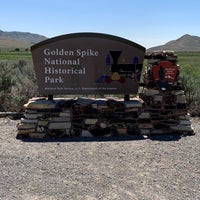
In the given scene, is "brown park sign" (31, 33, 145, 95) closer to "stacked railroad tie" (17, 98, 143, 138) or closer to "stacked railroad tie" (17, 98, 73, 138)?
"stacked railroad tie" (17, 98, 143, 138)

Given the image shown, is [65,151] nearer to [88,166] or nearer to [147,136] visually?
[88,166]

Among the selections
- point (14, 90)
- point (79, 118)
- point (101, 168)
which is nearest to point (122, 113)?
point (79, 118)

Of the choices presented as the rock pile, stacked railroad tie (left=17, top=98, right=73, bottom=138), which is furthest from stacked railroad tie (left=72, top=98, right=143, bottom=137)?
stacked railroad tie (left=17, top=98, right=73, bottom=138)

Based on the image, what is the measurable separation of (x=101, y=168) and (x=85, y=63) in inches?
127

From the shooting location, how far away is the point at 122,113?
9.15m

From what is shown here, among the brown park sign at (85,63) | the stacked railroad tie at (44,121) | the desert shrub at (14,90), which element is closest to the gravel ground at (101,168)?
the stacked railroad tie at (44,121)

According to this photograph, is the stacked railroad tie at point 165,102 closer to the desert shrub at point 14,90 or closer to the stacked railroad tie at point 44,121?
the stacked railroad tie at point 44,121

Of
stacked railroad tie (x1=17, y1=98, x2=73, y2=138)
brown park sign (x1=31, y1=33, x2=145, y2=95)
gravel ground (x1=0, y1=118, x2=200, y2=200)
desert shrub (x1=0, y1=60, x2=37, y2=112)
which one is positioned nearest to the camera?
gravel ground (x1=0, y1=118, x2=200, y2=200)

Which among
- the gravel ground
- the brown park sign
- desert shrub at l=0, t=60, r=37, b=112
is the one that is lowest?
the gravel ground

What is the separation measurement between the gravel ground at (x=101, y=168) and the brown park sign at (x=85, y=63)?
4.34 ft

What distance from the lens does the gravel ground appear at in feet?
18.4

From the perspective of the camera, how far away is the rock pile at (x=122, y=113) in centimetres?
898

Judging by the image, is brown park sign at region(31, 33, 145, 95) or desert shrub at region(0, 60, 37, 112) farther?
desert shrub at region(0, 60, 37, 112)

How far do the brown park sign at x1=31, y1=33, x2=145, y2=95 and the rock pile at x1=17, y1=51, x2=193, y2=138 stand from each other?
0.32m
